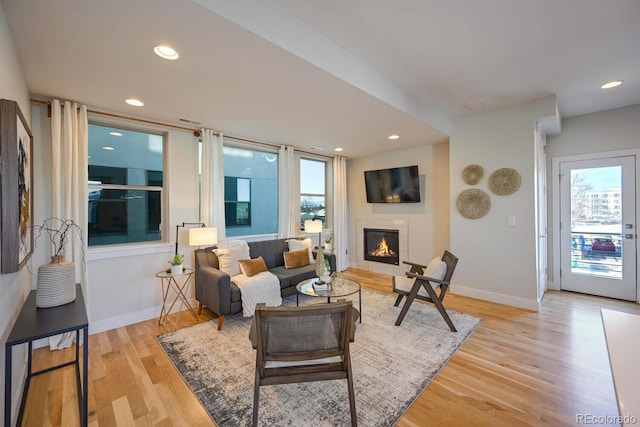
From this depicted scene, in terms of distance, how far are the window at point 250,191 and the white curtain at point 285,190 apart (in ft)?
0.55

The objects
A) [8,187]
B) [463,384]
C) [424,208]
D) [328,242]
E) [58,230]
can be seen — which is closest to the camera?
[8,187]

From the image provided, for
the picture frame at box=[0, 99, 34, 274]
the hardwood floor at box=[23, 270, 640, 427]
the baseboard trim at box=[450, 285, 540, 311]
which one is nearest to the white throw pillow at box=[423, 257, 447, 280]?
the hardwood floor at box=[23, 270, 640, 427]

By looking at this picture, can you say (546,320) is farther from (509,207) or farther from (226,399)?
(226,399)

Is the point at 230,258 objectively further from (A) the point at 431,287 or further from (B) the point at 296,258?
(A) the point at 431,287

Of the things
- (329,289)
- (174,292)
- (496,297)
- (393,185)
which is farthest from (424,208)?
(174,292)

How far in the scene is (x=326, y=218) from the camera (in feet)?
19.6

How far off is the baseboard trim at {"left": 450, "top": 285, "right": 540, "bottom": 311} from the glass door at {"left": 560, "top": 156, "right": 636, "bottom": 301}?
1335 millimetres

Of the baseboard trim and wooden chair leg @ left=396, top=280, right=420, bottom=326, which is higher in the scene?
wooden chair leg @ left=396, top=280, right=420, bottom=326

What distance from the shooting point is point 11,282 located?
1.68 metres

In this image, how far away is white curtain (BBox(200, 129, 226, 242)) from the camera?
3.73m

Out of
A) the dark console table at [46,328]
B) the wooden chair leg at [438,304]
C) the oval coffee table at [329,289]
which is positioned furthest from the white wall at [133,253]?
the wooden chair leg at [438,304]

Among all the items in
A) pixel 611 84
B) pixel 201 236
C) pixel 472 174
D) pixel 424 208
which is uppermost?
pixel 611 84

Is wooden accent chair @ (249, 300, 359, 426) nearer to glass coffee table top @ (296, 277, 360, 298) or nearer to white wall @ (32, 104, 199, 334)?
glass coffee table top @ (296, 277, 360, 298)

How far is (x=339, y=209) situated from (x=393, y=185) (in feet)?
3.94
